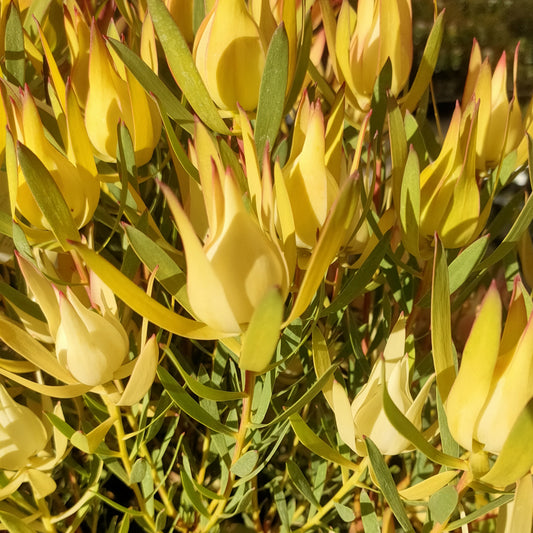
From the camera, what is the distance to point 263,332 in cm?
19

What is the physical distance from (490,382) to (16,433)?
0.21 m

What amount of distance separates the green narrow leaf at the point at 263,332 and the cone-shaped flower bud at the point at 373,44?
0.18 m

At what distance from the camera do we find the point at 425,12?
4.33 ft

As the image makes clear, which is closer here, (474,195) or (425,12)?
(474,195)

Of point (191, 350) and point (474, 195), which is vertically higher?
point (474, 195)

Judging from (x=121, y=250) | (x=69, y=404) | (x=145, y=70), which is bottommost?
(x=69, y=404)

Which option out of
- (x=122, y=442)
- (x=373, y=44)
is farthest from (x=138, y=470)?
(x=373, y=44)

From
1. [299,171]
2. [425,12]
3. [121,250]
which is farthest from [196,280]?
[425,12]

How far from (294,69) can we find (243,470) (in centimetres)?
19

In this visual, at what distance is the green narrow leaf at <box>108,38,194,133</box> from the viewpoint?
0.25 metres

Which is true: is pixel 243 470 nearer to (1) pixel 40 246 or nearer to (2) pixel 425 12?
(1) pixel 40 246

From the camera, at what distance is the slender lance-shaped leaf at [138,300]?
0.62 ft

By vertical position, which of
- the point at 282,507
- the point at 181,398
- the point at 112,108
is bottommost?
the point at 282,507

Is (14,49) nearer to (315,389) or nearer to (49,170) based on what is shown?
(49,170)
